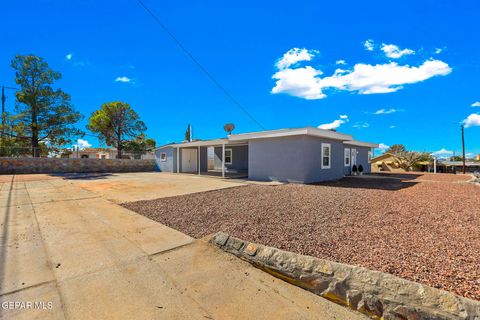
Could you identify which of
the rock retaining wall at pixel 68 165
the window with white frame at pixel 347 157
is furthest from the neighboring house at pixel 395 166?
the rock retaining wall at pixel 68 165

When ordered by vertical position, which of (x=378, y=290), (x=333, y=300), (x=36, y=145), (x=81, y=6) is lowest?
(x=333, y=300)

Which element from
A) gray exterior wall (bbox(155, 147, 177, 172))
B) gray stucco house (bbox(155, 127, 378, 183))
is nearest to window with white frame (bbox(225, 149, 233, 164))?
gray stucco house (bbox(155, 127, 378, 183))

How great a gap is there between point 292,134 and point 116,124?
22.7 m

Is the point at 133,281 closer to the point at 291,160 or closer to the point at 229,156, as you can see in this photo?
the point at 291,160

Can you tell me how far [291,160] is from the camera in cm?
1142

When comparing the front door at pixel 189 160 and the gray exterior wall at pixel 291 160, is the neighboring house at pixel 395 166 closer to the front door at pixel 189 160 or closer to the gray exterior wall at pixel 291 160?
the gray exterior wall at pixel 291 160

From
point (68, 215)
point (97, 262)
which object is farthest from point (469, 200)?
point (68, 215)

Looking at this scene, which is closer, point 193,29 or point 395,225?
point 395,225

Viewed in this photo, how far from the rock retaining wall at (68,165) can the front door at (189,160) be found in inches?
194

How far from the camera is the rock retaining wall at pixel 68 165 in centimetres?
1708

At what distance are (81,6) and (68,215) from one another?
8.18 metres

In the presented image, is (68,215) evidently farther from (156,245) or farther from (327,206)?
(327,206)

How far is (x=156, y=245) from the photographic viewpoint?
3703 mm

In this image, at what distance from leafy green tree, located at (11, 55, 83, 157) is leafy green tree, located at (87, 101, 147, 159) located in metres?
3.95
